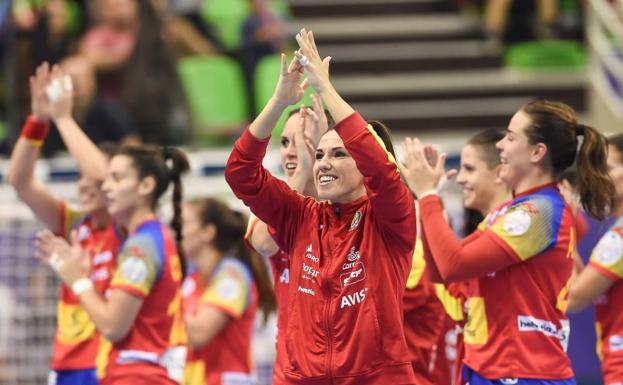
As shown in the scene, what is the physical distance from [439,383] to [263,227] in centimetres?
132

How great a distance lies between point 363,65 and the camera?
12391mm

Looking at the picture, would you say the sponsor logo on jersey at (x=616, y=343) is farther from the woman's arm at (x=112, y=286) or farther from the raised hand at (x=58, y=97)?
the raised hand at (x=58, y=97)

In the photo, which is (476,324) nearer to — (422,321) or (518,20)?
(422,321)

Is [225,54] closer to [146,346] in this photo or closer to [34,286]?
[34,286]

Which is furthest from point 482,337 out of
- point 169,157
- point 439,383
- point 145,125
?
point 145,125

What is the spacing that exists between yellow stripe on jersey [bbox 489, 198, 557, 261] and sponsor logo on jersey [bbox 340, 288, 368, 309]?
830 mm

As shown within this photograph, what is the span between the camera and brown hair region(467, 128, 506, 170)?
230 inches

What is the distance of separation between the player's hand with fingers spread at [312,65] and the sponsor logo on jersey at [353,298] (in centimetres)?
75

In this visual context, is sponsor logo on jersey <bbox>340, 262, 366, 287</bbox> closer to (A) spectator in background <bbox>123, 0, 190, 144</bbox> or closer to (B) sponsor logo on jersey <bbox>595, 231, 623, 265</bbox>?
(B) sponsor logo on jersey <bbox>595, 231, 623, 265</bbox>

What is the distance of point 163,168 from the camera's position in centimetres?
643

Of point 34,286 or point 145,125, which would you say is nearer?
point 34,286

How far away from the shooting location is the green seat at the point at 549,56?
12.1 m

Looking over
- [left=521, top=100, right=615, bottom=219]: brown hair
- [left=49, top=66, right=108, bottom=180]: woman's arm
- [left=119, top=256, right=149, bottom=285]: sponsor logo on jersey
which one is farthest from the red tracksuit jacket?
[left=49, top=66, right=108, bottom=180]: woman's arm

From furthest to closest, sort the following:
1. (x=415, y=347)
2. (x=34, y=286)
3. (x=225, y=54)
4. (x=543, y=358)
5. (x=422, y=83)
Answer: (x=422, y=83)
(x=225, y=54)
(x=34, y=286)
(x=415, y=347)
(x=543, y=358)
